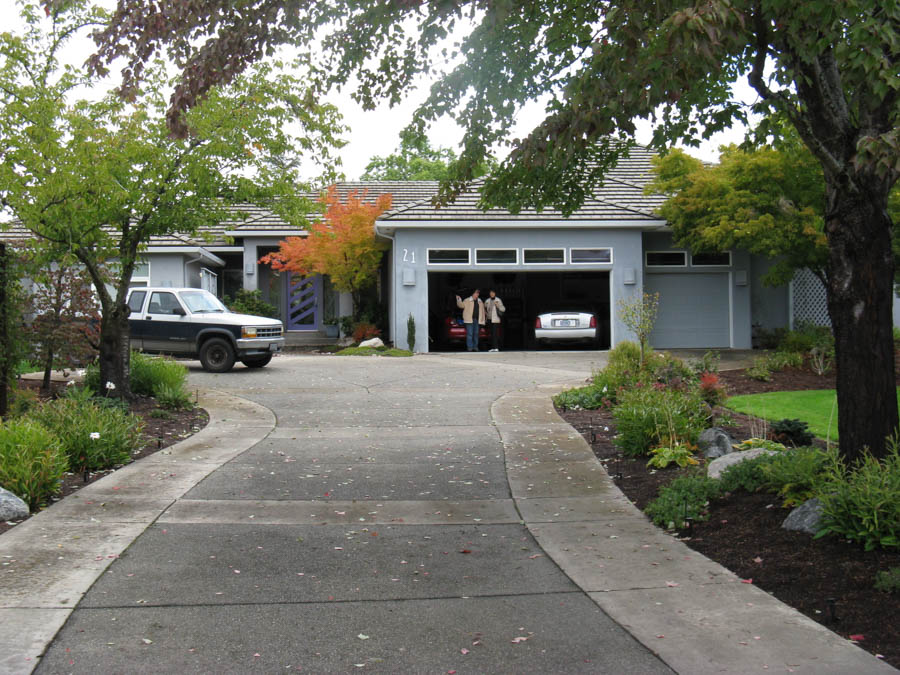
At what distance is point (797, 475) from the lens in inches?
249

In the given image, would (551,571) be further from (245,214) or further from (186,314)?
(186,314)

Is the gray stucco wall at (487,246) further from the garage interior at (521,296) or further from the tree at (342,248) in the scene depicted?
the garage interior at (521,296)

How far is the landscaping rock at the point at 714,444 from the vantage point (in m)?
8.66

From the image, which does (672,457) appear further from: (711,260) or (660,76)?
(711,260)

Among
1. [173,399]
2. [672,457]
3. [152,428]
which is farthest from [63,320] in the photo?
[672,457]

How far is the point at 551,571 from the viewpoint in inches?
219

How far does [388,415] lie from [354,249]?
11.7 metres

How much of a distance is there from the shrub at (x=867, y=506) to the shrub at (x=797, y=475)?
0.41m

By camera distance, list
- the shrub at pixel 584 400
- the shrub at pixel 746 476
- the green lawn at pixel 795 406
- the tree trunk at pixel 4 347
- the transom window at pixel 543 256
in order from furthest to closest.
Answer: the transom window at pixel 543 256 < the shrub at pixel 584 400 < the green lawn at pixel 795 406 < the tree trunk at pixel 4 347 < the shrub at pixel 746 476

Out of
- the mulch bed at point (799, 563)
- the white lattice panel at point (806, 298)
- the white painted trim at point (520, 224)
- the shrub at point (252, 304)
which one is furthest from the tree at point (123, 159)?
the white lattice panel at point (806, 298)

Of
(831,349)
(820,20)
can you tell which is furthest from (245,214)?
(831,349)

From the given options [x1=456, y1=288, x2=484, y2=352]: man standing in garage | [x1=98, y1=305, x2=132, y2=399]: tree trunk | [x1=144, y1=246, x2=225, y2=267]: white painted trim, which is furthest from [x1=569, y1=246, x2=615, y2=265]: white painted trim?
[x1=98, y1=305, x2=132, y2=399]: tree trunk

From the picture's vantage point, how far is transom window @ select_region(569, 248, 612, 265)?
2216cm

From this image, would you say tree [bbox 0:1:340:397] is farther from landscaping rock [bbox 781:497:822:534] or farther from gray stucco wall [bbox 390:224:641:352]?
gray stucco wall [bbox 390:224:641:352]
